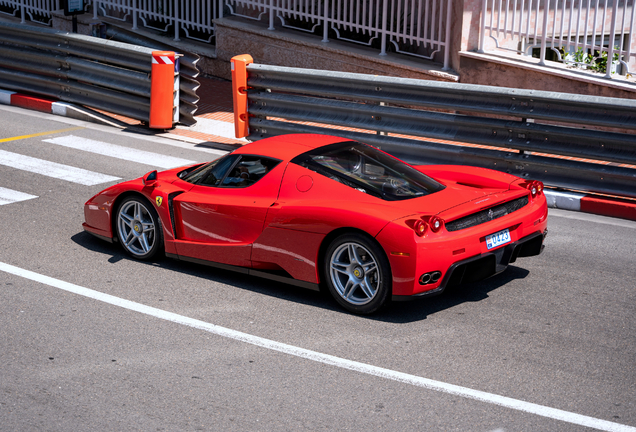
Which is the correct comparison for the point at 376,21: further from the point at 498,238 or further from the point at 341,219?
the point at 341,219

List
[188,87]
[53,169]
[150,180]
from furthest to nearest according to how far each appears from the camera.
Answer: [188,87] → [53,169] → [150,180]

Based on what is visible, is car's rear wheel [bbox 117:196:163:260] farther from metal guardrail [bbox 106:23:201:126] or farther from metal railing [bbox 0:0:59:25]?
metal railing [bbox 0:0:59:25]

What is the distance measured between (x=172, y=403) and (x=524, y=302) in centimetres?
304

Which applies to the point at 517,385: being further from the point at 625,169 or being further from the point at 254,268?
the point at 625,169

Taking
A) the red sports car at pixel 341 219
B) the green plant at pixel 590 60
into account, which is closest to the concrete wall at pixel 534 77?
the green plant at pixel 590 60

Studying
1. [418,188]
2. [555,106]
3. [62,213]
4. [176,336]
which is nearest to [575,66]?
[555,106]

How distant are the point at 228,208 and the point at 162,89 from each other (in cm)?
642

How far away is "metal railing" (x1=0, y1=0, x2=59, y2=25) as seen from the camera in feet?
68.6

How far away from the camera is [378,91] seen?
10.6 meters

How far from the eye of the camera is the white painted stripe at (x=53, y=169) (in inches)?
404

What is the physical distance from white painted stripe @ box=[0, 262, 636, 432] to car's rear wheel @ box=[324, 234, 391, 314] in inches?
28.1

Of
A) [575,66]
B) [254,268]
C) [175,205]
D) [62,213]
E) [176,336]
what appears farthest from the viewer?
[575,66]

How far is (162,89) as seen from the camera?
12.6 metres

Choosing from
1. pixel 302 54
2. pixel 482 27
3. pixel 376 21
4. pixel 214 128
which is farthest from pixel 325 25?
pixel 214 128
